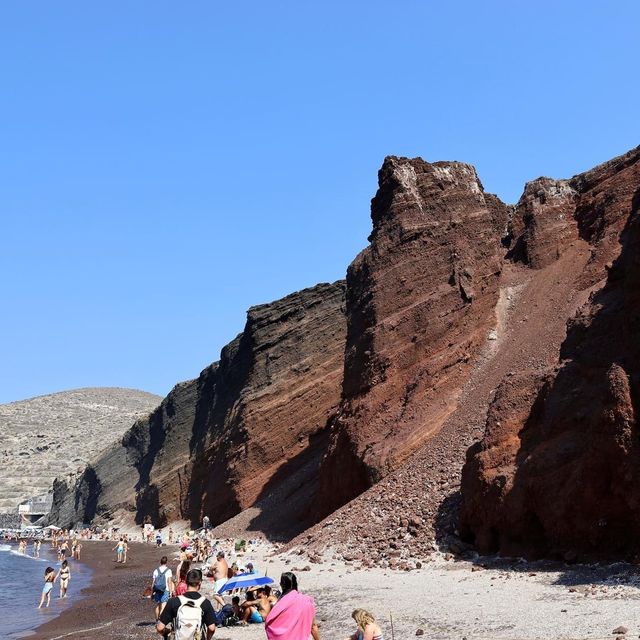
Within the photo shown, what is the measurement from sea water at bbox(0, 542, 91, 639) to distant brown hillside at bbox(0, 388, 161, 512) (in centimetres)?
7385

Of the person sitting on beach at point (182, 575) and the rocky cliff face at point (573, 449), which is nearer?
the person sitting on beach at point (182, 575)

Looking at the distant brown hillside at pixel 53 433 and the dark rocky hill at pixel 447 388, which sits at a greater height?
the distant brown hillside at pixel 53 433

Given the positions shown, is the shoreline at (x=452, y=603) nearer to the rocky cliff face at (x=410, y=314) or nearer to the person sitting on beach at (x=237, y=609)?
the person sitting on beach at (x=237, y=609)

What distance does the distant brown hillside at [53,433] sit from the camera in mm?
129125

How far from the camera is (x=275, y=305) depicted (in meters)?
51.9

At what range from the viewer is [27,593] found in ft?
99.1

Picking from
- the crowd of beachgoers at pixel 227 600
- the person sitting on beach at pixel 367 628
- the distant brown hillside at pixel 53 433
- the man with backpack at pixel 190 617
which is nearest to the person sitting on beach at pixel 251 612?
the crowd of beachgoers at pixel 227 600

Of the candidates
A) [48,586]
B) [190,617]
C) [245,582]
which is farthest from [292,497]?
[190,617]

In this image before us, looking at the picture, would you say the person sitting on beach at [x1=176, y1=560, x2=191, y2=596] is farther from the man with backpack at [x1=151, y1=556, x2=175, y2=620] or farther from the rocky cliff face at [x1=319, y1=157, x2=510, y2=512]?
the rocky cliff face at [x1=319, y1=157, x2=510, y2=512]

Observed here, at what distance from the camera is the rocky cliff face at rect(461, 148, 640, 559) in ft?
49.0

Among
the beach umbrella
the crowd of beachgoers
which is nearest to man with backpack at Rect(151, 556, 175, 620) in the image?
the crowd of beachgoers

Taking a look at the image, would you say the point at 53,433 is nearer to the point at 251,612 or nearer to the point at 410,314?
the point at 410,314

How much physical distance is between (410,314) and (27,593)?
19.1 metres

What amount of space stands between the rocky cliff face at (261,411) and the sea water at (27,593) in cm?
1031
